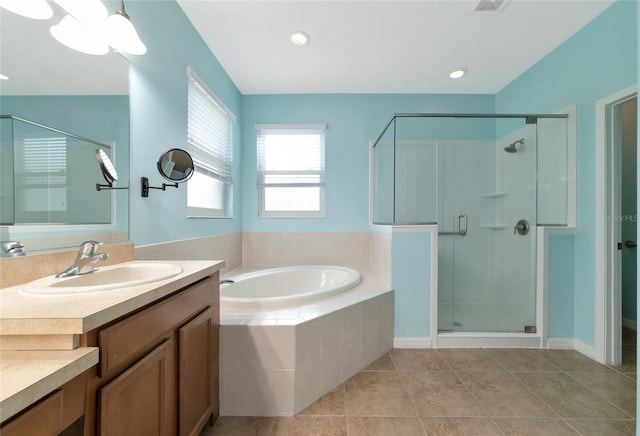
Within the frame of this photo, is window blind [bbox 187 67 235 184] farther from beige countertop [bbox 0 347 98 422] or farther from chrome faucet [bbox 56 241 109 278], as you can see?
beige countertop [bbox 0 347 98 422]

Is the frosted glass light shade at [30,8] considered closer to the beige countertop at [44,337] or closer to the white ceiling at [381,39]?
the beige countertop at [44,337]

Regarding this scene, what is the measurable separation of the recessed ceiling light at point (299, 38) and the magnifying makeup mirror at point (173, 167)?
1330mm

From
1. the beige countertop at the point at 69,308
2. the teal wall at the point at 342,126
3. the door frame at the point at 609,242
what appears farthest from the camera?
the teal wall at the point at 342,126

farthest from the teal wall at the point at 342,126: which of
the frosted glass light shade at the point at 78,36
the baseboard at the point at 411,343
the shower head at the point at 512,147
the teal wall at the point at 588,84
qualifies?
the frosted glass light shade at the point at 78,36

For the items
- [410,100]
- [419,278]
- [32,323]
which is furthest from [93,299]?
[410,100]

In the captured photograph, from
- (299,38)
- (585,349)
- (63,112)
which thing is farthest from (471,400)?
(299,38)

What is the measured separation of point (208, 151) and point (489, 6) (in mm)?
2348

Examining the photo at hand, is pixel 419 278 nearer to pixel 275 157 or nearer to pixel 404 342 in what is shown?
pixel 404 342

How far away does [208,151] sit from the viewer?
7.46ft

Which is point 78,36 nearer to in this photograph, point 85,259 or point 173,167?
point 173,167

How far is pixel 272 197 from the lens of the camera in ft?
10.0

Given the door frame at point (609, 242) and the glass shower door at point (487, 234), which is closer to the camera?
→ the door frame at point (609, 242)

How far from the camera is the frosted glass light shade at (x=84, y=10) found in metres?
1.00

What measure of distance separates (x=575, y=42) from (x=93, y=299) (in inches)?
133
